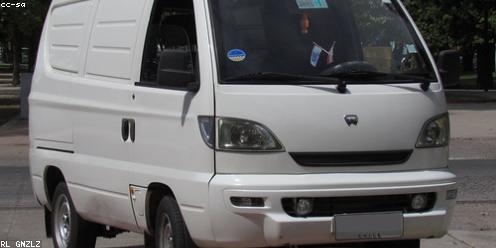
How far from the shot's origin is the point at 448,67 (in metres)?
5.82

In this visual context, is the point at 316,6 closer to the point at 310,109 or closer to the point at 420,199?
→ the point at 310,109

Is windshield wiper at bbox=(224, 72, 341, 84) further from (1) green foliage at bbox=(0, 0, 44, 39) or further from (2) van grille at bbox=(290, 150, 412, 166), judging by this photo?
(1) green foliage at bbox=(0, 0, 44, 39)

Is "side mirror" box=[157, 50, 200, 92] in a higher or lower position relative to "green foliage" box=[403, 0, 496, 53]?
lower

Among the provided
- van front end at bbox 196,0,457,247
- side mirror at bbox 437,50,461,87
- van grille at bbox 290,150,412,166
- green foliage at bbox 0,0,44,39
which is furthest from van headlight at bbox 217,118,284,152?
green foliage at bbox 0,0,44,39

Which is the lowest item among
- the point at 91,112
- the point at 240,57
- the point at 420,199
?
the point at 420,199

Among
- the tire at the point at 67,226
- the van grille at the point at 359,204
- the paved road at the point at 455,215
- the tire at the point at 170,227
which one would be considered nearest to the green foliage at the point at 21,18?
the paved road at the point at 455,215

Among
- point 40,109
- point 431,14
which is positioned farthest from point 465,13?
point 40,109

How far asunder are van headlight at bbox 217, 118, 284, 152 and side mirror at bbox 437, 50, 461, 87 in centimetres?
160

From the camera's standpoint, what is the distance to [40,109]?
7195mm

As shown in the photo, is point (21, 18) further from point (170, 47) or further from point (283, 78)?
point (283, 78)

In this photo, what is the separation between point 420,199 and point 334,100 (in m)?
0.84

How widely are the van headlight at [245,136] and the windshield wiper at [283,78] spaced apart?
0.94 ft

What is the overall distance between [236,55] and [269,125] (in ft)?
1.74

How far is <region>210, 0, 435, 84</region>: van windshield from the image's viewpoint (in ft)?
16.9
